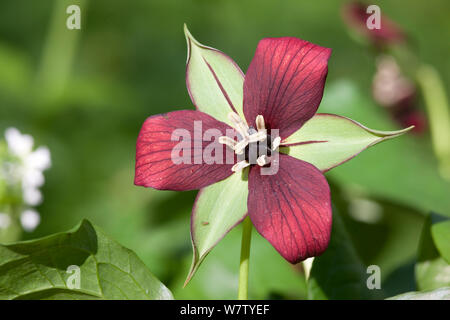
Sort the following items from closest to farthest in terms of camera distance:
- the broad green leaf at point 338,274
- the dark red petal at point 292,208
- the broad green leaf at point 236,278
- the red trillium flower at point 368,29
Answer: the dark red petal at point 292,208 → the broad green leaf at point 338,274 → the broad green leaf at point 236,278 → the red trillium flower at point 368,29

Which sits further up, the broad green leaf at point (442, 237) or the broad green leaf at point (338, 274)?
the broad green leaf at point (442, 237)

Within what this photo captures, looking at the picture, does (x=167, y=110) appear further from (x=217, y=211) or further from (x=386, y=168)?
(x=217, y=211)

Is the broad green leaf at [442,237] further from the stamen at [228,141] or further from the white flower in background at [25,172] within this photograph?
the white flower in background at [25,172]

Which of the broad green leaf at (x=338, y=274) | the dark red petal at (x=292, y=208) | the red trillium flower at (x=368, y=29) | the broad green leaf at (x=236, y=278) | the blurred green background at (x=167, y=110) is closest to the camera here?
the dark red petal at (x=292, y=208)

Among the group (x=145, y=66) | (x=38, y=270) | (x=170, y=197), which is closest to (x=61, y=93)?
Result: (x=170, y=197)

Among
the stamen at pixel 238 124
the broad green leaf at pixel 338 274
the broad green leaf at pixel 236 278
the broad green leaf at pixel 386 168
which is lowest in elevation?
the broad green leaf at pixel 236 278

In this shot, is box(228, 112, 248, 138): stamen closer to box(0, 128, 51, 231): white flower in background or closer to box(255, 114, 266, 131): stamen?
box(255, 114, 266, 131): stamen

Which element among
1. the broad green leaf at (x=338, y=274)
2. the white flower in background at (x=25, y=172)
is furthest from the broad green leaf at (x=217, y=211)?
the white flower in background at (x=25, y=172)
